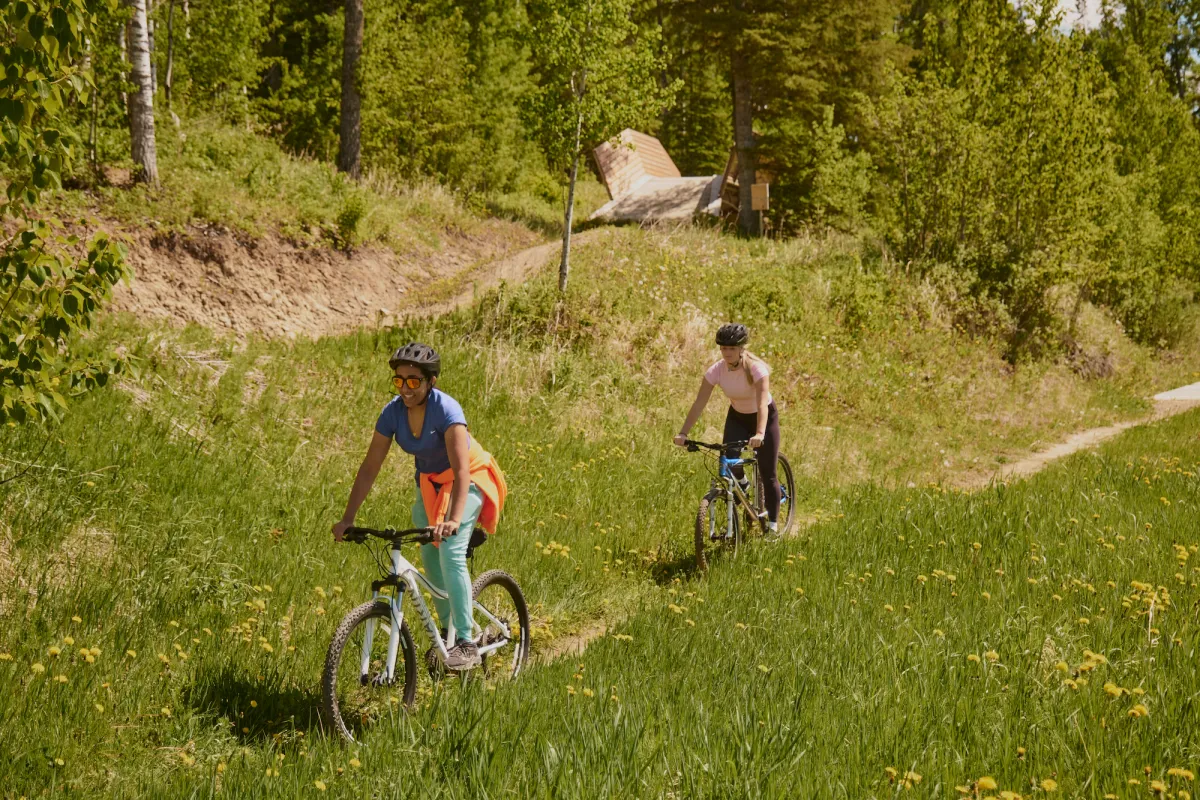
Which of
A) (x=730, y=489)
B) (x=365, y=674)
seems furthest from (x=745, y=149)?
(x=365, y=674)

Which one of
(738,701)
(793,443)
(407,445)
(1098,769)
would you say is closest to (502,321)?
(793,443)

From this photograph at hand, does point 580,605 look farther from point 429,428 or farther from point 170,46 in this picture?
point 170,46

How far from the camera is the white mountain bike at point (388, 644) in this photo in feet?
15.6

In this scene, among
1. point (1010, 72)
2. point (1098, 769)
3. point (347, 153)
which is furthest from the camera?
point (1010, 72)

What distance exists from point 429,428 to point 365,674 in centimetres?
140

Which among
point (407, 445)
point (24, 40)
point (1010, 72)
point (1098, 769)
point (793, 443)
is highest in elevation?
point (1010, 72)

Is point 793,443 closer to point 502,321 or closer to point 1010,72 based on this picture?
point 502,321

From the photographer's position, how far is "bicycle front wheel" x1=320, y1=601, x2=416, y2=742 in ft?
15.3

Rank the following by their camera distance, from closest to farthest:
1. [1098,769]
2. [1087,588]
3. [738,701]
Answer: [1098,769] < [738,701] < [1087,588]

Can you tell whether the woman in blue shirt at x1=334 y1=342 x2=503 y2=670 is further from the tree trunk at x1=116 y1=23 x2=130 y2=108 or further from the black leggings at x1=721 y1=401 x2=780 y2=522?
the tree trunk at x1=116 y1=23 x2=130 y2=108

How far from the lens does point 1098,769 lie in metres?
3.97

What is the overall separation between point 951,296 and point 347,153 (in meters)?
14.1

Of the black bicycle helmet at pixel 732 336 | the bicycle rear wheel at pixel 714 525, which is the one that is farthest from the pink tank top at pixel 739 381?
the bicycle rear wheel at pixel 714 525

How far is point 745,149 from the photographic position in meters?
25.7
